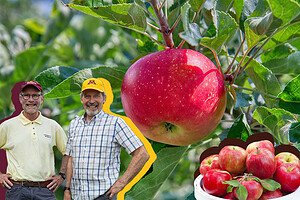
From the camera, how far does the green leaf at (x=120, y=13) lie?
3.46ft

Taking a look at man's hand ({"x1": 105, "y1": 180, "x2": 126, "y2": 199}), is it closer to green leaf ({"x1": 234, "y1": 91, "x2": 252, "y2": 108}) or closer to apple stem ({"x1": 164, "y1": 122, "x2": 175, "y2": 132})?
apple stem ({"x1": 164, "y1": 122, "x2": 175, "y2": 132})

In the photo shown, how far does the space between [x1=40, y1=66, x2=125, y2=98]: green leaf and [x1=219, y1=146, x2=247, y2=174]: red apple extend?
28cm

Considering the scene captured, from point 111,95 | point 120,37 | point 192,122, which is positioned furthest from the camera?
point 120,37

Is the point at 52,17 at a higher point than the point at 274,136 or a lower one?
higher

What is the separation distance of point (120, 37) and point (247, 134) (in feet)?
3.44

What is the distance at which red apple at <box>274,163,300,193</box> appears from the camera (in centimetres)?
106

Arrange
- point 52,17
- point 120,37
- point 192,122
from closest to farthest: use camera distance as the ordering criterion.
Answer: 1. point 192,122
2. point 52,17
3. point 120,37

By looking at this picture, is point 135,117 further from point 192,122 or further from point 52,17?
point 52,17

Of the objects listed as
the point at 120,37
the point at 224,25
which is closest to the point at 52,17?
the point at 120,37

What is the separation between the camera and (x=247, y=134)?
1.21 metres

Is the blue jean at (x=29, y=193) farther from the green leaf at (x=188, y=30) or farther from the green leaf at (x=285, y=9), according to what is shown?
the green leaf at (x=285, y=9)

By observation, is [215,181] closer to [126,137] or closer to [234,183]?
[234,183]

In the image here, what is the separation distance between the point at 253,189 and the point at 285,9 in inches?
11.1

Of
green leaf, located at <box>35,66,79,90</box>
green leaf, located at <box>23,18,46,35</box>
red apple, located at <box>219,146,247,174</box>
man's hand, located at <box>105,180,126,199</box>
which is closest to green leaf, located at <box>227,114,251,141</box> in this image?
red apple, located at <box>219,146,247,174</box>
